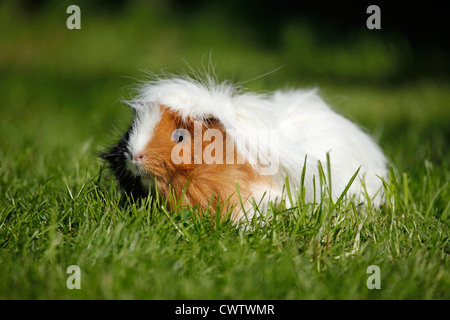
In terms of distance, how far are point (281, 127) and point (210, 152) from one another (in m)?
0.50

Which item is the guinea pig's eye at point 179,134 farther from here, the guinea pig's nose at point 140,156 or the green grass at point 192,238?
the green grass at point 192,238

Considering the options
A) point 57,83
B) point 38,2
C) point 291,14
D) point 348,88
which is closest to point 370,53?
point 348,88

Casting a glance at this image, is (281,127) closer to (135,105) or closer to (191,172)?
(191,172)

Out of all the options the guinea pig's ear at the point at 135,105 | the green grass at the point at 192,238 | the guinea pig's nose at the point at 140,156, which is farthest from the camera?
the guinea pig's ear at the point at 135,105

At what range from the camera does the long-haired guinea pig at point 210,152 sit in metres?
2.12

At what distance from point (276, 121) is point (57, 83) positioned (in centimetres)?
426

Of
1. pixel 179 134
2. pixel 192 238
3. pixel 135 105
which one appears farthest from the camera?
pixel 135 105

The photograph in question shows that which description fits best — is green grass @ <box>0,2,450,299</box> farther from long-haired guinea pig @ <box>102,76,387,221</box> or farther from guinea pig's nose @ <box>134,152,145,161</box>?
guinea pig's nose @ <box>134,152,145,161</box>

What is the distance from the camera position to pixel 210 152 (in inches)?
84.4

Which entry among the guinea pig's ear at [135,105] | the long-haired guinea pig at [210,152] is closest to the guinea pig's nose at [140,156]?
the long-haired guinea pig at [210,152]

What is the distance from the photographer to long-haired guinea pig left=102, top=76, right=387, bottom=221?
212cm

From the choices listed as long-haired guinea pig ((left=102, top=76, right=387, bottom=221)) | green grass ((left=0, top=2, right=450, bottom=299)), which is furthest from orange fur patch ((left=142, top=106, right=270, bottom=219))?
green grass ((left=0, top=2, right=450, bottom=299))

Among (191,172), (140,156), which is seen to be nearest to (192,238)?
(191,172)
